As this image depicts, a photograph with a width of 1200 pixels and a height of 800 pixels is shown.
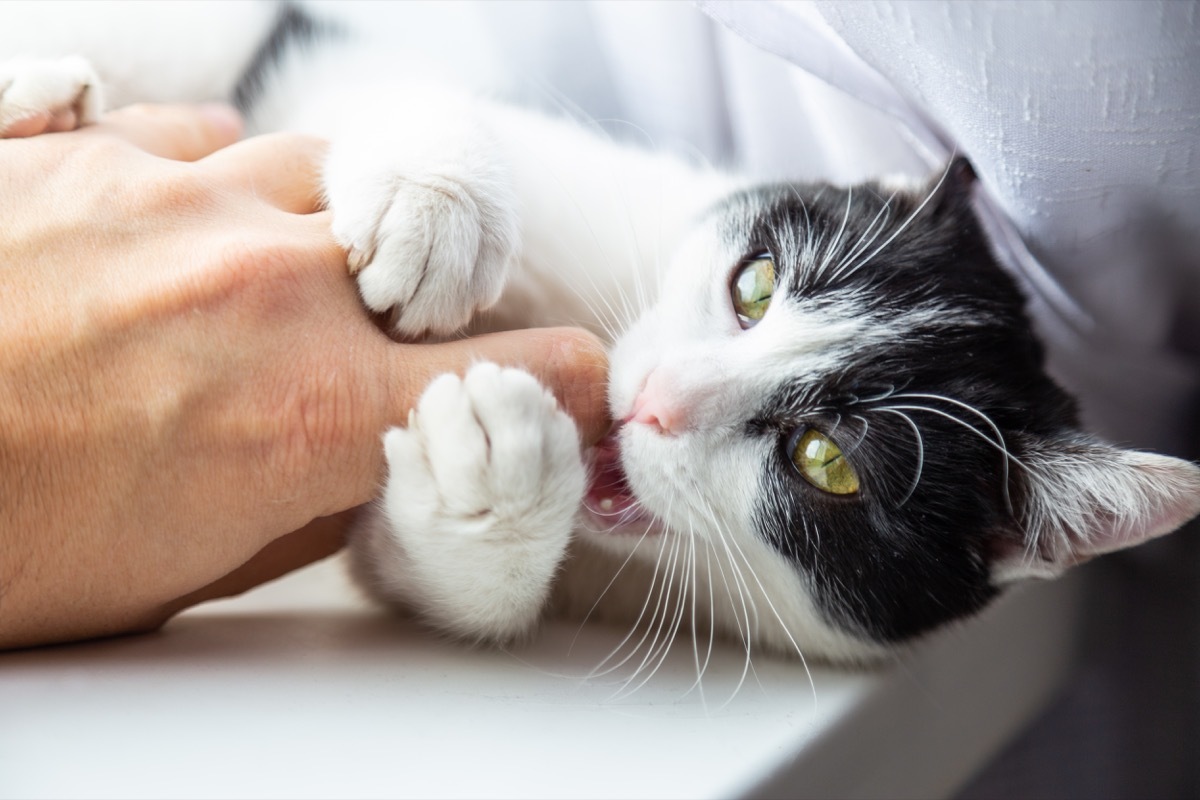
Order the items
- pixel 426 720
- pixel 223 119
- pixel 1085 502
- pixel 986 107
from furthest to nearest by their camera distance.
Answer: pixel 223 119, pixel 1085 502, pixel 986 107, pixel 426 720

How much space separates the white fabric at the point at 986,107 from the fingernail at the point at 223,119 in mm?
287

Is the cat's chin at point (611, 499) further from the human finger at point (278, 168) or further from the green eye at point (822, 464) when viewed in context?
the human finger at point (278, 168)

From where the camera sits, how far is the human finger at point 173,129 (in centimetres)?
110

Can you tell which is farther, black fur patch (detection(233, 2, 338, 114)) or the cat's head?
black fur patch (detection(233, 2, 338, 114))

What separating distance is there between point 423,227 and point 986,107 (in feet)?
1.90

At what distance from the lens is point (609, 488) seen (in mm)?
1040

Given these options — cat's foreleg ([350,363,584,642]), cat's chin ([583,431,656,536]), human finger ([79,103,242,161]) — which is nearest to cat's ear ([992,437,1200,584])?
cat's chin ([583,431,656,536])

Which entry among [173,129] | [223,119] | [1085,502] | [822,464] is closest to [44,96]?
[173,129]

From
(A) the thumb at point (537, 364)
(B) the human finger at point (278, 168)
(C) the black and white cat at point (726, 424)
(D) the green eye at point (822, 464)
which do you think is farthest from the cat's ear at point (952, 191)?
(B) the human finger at point (278, 168)

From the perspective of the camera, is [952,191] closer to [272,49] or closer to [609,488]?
[609,488]

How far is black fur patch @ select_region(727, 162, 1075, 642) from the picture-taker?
97 cm

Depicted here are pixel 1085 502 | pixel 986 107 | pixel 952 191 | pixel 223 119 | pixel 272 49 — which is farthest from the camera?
pixel 272 49

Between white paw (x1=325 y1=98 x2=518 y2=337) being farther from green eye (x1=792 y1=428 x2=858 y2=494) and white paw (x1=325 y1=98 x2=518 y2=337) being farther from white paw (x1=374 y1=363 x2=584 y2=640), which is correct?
green eye (x1=792 y1=428 x2=858 y2=494)

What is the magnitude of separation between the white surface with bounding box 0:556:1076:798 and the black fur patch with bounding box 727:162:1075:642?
11cm
